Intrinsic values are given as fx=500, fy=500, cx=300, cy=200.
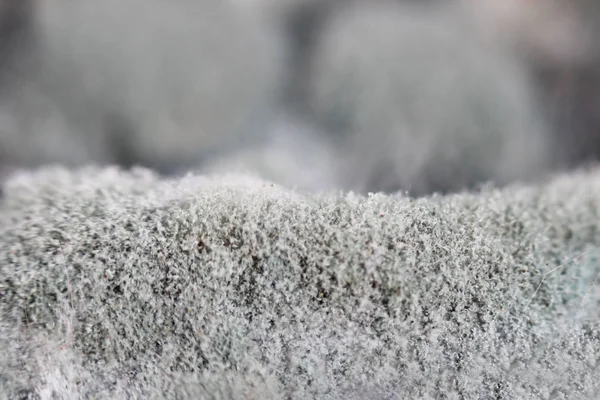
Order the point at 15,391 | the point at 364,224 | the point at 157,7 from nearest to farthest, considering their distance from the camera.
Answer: the point at 15,391
the point at 364,224
the point at 157,7

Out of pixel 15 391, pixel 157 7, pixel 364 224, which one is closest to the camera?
pixel 15 391

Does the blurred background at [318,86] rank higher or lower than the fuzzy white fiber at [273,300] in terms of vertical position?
higher

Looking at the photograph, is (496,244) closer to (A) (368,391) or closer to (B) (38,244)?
(A) (368,391)

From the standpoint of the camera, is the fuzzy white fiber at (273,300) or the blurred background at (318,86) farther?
the blurred background at (318,86)

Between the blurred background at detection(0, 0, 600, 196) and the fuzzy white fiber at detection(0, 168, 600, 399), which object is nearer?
the fuzzy white fiber at detection(0, 168, 600, 399)

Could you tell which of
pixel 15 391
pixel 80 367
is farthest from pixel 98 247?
pixel 15 391
